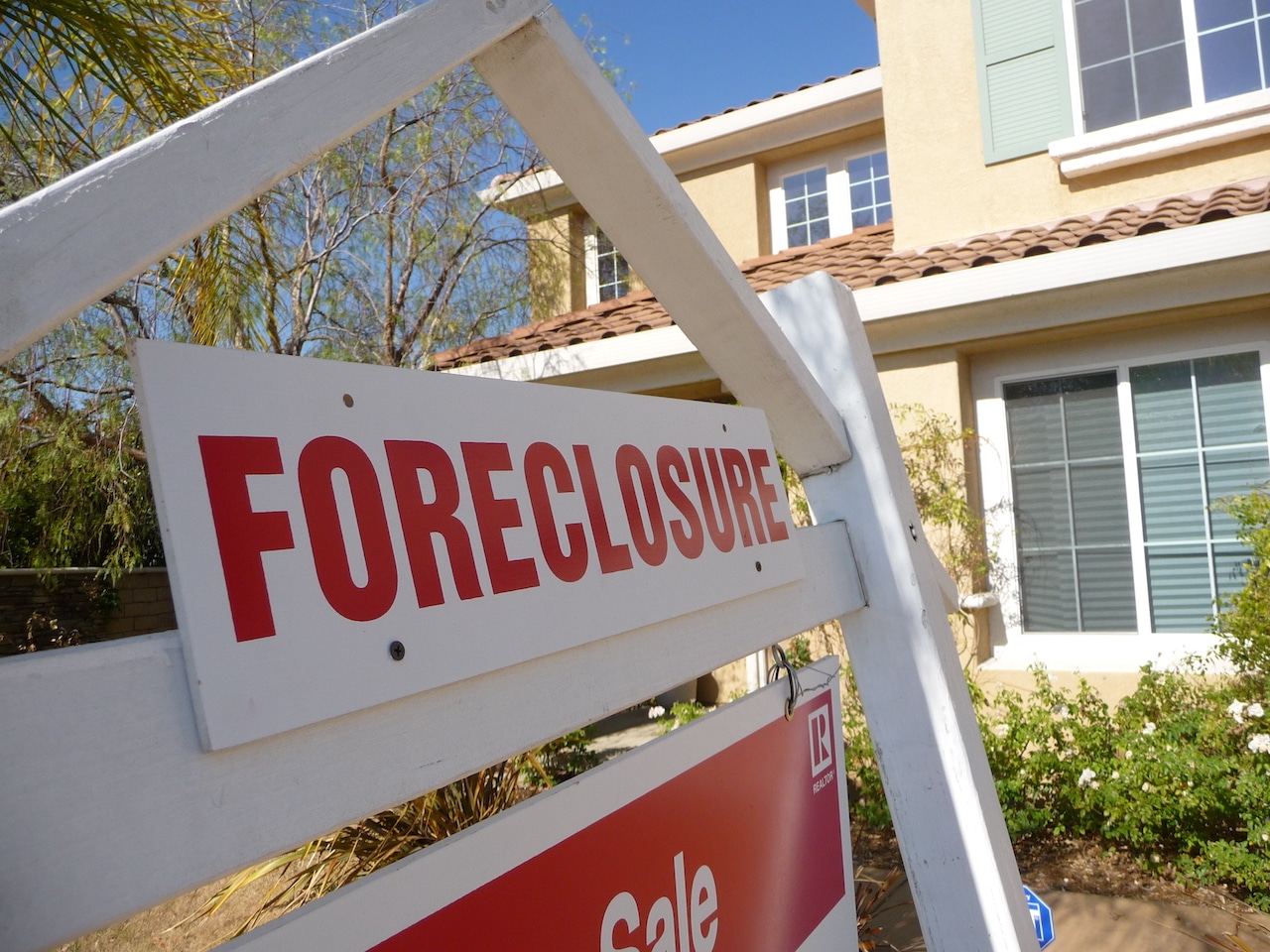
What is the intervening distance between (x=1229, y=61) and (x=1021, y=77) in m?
1.22

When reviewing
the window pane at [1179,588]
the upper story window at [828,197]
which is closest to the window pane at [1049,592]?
the window pane at [1179,588]

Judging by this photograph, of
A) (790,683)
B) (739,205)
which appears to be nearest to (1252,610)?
(790,683)

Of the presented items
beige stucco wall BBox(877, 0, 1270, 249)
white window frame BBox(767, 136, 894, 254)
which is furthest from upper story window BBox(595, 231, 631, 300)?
beige stucco wall BBox(877, 0, 1270, 249)

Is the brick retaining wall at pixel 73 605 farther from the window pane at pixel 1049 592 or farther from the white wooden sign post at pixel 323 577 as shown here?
the white wooden sign post at pixel 323 577

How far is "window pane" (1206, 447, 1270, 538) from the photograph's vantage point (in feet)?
17.7

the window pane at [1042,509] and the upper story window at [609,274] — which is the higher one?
the upper story window at [609,274]

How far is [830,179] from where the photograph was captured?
30.9 feet

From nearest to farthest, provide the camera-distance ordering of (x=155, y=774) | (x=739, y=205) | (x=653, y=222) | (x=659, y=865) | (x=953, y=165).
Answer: (x=155, y=774) → (x=659, y=865) → (x=653, y=222) → (x=953, y=165) → (x=739, y=205)

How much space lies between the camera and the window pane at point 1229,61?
18.8 feet

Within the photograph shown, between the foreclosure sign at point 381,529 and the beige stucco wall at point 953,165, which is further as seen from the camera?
the beige stucco wall at point 953,165

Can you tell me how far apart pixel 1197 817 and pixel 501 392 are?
185 inches

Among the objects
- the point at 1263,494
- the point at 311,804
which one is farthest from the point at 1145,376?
the point at 311,804

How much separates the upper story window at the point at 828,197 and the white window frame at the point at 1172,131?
306 centimetres

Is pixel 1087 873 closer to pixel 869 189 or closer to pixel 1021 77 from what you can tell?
pixel 1021 77
